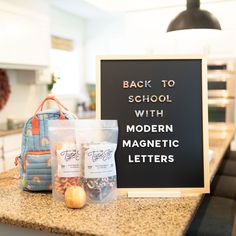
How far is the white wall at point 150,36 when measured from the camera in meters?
4.43

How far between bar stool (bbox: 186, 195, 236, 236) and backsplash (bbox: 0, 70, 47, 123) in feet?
9.22

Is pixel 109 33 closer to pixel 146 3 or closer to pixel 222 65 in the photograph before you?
pixel 146 3

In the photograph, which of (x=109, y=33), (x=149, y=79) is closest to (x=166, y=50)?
(x=109, y=33)

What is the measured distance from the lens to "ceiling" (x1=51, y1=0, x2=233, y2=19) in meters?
4.60

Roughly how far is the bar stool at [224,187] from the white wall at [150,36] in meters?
2.03

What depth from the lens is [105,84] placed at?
1164 millimetres

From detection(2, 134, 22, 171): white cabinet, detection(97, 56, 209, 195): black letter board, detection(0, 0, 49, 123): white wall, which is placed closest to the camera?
detection(97, 56, 209, 195): black letter board

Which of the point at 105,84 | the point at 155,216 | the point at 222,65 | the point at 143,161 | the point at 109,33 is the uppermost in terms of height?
the point at 109,33

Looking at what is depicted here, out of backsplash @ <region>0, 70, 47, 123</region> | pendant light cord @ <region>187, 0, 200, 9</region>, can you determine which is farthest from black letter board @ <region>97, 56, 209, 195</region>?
backsplash @ <region>0, 70, 47, 123</region>

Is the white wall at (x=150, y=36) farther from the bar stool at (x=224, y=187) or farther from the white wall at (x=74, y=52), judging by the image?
the bar stool at (x=224, y=187)

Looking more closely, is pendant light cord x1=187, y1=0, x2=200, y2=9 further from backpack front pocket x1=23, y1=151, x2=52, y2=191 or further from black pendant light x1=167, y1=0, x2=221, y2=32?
backpack front pocket x1=23, y1=151, x2=52, y2=191

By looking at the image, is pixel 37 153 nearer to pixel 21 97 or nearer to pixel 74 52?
pixel 21 97

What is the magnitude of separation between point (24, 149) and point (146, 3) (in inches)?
165

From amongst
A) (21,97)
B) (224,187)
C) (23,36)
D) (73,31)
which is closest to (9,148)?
(21,97)
